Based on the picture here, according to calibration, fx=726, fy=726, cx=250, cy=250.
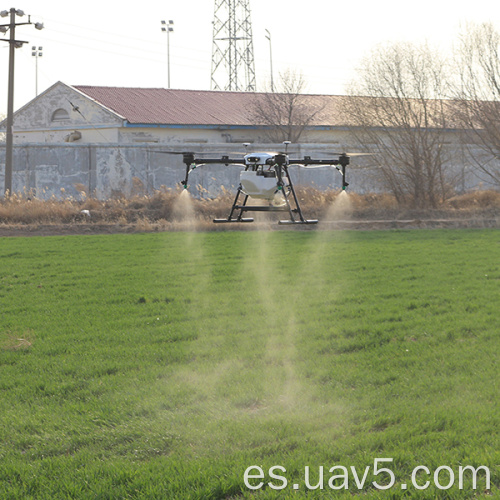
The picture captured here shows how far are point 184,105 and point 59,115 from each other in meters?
7.86

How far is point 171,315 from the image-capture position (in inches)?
493

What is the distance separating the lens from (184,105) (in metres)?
46.5

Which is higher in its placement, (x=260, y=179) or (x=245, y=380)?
(x=260, y=179)

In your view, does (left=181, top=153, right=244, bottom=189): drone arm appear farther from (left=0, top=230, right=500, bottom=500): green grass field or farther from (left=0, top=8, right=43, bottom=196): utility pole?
(left=0, top=8, right=43, bottom=196): utility pole

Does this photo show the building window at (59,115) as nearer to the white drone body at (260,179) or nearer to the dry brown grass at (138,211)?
the dry brown grass at (138,211)

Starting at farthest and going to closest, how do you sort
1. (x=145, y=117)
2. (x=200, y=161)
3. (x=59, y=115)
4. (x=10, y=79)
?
(x=59, y=115) < (x=145, y=117) < (x=10, y=79) < (x=200, y=161)

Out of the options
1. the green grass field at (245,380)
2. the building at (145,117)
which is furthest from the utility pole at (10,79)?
the green grass field at (245,380)

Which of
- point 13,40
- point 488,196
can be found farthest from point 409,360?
point 13,40

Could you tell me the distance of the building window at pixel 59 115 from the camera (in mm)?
45188

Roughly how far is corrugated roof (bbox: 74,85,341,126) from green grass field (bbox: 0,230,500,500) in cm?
2776

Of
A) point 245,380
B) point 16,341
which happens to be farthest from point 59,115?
point 245,380

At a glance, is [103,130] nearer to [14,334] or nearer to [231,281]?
[231,281]

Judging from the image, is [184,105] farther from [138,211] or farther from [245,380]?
[245,380]

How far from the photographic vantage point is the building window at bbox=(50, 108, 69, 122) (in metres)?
45.2
